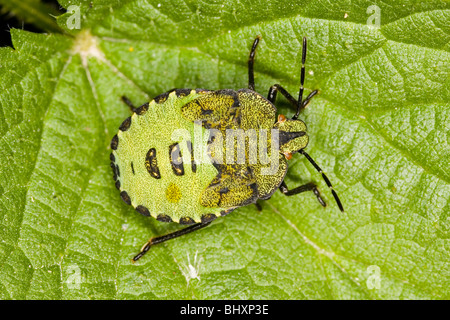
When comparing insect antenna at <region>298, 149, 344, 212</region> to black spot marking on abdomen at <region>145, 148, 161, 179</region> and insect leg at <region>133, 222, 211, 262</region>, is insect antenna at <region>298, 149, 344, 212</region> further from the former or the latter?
black spot marking on abdomen at <region>145, 148, 161, 179</region>

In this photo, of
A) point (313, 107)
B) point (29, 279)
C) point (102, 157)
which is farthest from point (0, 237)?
point (313, 107)

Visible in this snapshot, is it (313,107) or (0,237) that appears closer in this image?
(0,237)

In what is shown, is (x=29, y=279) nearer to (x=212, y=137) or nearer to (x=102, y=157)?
(x=102, y=157)

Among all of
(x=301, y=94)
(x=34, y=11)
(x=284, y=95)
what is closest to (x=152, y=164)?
(x=284, y=95)
